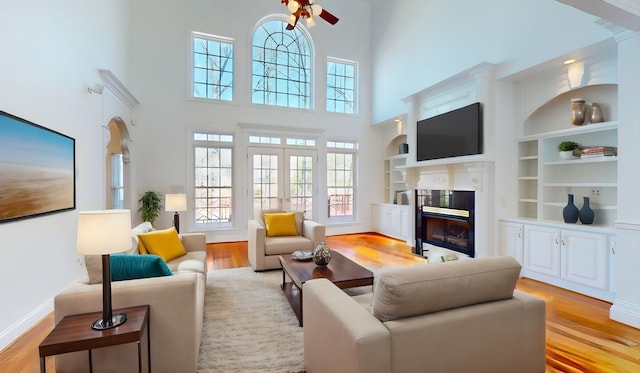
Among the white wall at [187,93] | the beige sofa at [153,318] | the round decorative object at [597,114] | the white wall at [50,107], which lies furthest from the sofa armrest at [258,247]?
the round decorative object at [597,114]

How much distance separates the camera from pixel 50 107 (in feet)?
10.4

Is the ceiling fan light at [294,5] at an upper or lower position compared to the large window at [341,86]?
lower

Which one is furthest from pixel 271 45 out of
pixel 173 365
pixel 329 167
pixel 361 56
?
pixel 173 365

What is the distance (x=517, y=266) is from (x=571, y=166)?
10.9 feet

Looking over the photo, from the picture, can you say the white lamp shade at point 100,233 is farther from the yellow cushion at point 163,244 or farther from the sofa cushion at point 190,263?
the yellow cushion at point 163,244

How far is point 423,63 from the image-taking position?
601cm

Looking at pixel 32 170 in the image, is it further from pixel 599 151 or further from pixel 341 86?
pixel 341 86

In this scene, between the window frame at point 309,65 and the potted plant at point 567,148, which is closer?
the potted plant at point 567,148

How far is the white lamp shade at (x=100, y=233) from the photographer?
A: 5.55 feet

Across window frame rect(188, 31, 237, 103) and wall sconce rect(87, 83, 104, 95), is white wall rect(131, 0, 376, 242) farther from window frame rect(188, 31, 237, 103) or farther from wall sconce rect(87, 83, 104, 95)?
wall sconce rect(87, 83, 104, 95)

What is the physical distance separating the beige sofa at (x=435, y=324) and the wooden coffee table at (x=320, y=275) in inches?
41.0

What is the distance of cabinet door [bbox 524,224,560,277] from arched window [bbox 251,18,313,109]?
17.5 ft

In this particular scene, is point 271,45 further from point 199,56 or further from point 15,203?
point 15,203

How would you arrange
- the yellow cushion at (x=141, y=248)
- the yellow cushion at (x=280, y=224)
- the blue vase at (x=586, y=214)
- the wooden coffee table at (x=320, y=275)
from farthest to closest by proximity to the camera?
the yellow cushion at (x=280, y=224), the blue vase at (x=586, y=214), the yellow cushion at (x=141, y=248), the wooden coffee table at (x=320, y=275)
